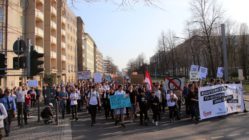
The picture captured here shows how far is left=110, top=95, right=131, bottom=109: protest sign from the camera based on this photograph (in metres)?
17.0

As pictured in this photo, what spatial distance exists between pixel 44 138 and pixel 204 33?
1416 inches

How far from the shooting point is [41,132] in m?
14.9

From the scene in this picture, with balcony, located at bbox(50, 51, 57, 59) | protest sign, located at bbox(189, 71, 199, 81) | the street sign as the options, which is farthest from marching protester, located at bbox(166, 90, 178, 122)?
balcony, located at bbox(50, 51, 57, 59)

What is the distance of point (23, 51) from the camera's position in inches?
511

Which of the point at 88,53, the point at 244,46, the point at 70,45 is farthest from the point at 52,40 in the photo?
the point at 88,53

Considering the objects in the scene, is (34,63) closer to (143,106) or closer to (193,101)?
(143,106)

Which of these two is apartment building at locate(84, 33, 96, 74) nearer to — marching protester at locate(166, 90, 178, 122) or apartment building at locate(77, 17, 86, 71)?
apartment building at locate(77, 17, 86, 71)

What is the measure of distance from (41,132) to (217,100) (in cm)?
873

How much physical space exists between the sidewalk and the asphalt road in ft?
1.15

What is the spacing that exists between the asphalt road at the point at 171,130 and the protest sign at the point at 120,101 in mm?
921

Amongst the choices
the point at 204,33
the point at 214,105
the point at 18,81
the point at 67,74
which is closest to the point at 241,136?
the point at 214,105

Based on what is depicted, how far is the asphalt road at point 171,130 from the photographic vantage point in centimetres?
1266

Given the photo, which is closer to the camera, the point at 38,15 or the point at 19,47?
the point at 19,47

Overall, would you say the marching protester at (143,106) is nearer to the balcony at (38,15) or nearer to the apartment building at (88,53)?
the balcony at (38,15)
